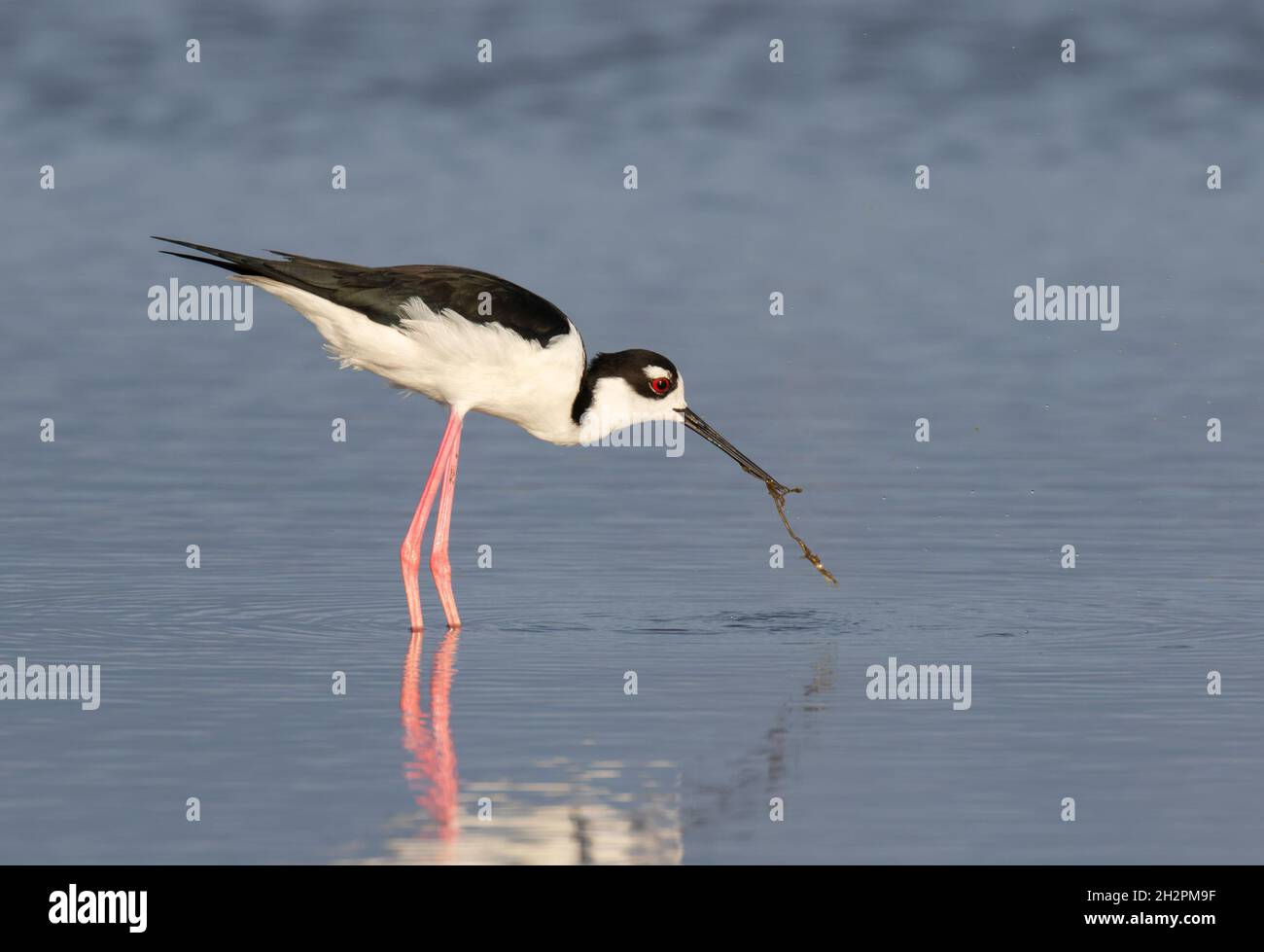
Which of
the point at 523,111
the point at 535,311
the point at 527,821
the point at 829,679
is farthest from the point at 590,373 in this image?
the point at 523,111

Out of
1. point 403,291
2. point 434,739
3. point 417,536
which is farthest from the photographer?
point 417,536

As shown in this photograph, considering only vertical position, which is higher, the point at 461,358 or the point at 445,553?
the point at 461,358

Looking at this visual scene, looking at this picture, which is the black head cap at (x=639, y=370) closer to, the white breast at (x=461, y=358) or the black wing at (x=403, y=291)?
the white breast at (x=461, y=358)

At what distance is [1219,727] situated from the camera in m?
10.9

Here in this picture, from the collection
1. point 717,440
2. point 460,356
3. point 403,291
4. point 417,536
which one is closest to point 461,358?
point 460,356

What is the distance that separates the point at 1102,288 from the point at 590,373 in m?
13.7

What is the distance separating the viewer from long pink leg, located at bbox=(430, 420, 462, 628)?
538 inches

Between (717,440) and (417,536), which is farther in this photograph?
(717,440)

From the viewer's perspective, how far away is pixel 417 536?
47.2 ft

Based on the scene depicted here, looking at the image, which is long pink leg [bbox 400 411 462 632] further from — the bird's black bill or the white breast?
the bird's black bill

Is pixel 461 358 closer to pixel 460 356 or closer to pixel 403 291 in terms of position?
pixel 460 356

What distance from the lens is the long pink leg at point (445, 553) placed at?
13.7 metres

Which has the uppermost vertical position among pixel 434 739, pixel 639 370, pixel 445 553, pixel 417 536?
pixel 639 370

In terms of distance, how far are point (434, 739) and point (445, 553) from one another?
3.66m
